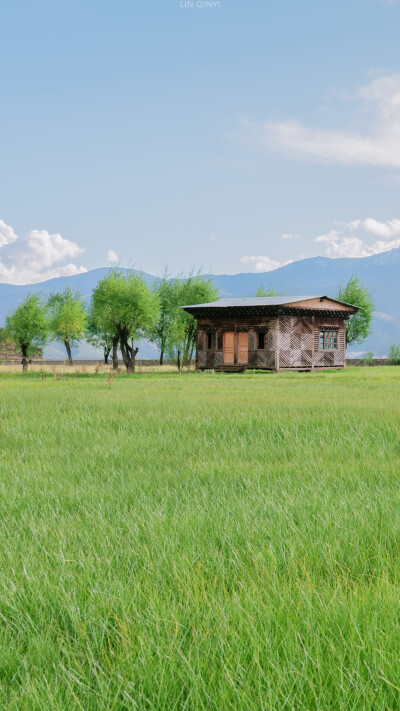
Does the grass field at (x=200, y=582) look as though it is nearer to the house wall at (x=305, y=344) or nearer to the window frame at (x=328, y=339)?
the house wall at (x=305, y=344)

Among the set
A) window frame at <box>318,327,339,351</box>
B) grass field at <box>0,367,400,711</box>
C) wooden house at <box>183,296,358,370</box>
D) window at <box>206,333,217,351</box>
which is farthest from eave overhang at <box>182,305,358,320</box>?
grass field at <box>0,367,400,711</box>

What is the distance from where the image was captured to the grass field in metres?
2.45

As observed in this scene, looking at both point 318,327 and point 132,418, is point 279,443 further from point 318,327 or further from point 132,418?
point 318,327

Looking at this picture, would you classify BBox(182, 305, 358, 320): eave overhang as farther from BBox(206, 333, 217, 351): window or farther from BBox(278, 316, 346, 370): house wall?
BBox(206, 333, 217, 351): window

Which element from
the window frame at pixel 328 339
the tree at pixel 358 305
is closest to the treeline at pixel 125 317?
the window frame at pixel 328 339

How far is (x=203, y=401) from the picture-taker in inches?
588

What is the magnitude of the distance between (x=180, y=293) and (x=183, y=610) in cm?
5860

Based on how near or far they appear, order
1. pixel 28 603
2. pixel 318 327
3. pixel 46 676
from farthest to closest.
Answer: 1. pixel 318 327
2. pixel 28 603
3. pixel 46 676

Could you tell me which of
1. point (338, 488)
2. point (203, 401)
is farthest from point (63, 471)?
point (203, 401)

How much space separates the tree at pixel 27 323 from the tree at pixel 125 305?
10.9m

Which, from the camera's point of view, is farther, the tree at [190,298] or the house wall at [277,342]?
the tree at [190,298]

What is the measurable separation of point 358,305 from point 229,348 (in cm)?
2432

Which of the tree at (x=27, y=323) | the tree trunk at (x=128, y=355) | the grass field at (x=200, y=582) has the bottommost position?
the grass field at (x=200, y=582)

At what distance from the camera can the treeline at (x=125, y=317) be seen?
4753 centimetres
